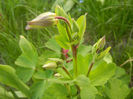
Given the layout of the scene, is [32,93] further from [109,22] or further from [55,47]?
[109,22]

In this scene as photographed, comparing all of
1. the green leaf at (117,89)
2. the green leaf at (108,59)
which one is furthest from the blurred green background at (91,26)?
the green leaf at (117,89)

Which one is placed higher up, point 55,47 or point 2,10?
point 2,10

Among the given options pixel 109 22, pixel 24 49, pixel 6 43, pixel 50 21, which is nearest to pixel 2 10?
pixel 6 43

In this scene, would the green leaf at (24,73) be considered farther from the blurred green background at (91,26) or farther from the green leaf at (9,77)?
the blurred green background at (91,26)

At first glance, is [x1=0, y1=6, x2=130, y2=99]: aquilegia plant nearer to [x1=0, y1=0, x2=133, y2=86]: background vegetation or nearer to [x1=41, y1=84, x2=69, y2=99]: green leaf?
[x1=41, y1=84, x2=69, y2=99]: green leaf

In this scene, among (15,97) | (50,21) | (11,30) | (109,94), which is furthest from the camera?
(11,30)

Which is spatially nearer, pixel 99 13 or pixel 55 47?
pixel 55 47
